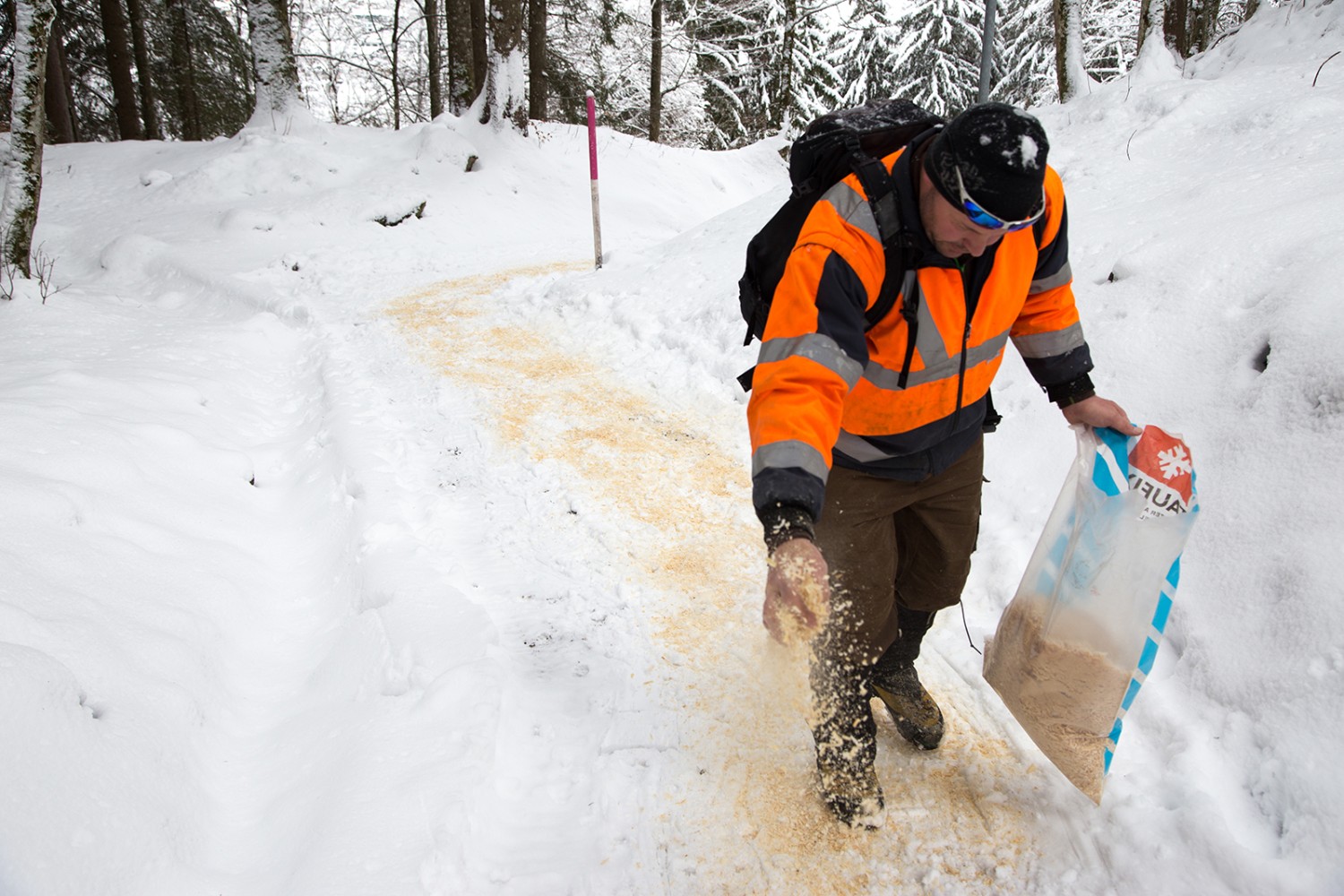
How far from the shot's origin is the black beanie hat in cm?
159

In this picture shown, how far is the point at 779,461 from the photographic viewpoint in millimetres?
1593

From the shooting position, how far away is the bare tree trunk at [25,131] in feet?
21.4

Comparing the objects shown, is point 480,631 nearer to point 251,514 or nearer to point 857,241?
point 251,514

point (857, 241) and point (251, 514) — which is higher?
point (857, 241)

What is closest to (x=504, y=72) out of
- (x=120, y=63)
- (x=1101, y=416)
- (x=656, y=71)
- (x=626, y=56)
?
(x=656, y=71)

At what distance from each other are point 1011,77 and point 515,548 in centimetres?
2347

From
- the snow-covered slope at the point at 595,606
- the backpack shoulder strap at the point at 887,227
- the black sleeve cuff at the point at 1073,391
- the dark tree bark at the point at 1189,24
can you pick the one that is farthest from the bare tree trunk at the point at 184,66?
the black sleeve cuff at the point at 1073,391

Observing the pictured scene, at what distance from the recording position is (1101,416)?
7.30 ft

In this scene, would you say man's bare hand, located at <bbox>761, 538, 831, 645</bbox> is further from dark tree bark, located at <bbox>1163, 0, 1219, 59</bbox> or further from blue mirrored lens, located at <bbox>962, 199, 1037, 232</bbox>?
dark tree bark, located at <bbox>1163, 0, 1219, 59</bbox>

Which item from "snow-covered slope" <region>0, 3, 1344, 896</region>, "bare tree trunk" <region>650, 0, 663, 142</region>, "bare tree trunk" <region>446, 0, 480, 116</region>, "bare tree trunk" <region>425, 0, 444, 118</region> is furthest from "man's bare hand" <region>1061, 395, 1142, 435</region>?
"bare tree trunk" <region>425, 0, 444, 118</region>

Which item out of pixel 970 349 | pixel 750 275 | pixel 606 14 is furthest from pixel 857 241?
pixel 606 14

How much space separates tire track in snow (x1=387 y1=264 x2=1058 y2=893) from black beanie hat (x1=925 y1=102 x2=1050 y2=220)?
1.32m

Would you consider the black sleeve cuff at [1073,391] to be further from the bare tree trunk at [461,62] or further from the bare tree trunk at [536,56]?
the bare tree trunk at [536,56]

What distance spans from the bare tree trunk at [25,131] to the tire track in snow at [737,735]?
549 centimetres
